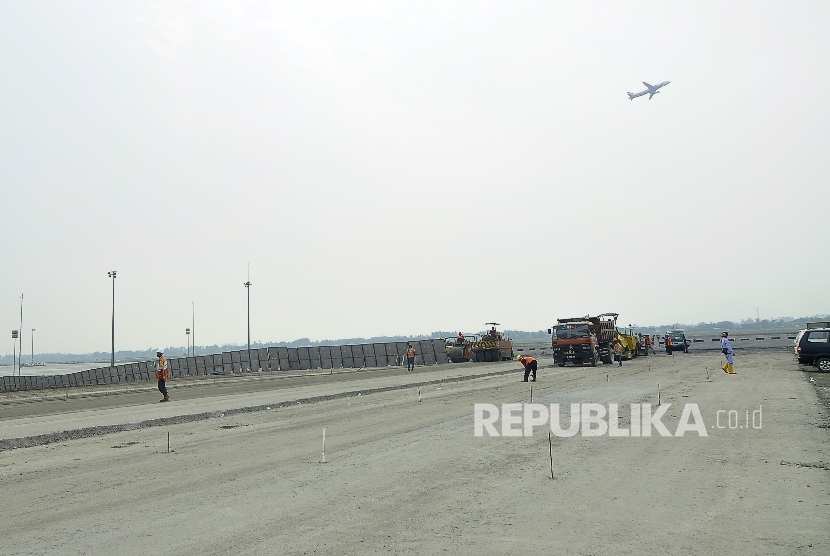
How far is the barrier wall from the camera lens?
5816cm

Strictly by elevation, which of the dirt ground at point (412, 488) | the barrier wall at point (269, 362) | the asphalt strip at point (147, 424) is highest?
the barrier wall at point (269, 362)

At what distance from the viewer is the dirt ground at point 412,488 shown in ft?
24.4

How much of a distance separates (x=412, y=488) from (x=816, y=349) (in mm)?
28523

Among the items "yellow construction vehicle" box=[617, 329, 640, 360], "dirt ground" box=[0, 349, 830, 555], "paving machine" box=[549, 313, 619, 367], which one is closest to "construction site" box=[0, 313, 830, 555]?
"dirt ground" box=[0, 349, 830, 555]

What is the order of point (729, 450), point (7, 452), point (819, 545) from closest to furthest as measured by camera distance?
point (819, 545) → point (729, 450) → point (7, 452)

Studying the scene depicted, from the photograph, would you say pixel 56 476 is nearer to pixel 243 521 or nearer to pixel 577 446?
pixel 243 521

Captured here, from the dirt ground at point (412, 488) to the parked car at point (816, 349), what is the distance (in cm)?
1480

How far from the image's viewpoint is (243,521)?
8289 millimetres

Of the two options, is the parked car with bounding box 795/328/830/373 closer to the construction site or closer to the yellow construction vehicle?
the construction site

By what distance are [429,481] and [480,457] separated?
6.94 feet

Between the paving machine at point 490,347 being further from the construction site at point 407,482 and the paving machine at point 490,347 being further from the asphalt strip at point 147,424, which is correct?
the construction site at point 407,482

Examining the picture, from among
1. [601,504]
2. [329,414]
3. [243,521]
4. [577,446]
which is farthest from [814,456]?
[329,414]

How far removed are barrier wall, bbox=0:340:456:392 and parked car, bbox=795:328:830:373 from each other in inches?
1149

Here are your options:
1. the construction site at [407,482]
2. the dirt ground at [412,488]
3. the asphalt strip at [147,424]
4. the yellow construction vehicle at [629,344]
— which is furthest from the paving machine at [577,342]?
the dirt ground at [412,488]
